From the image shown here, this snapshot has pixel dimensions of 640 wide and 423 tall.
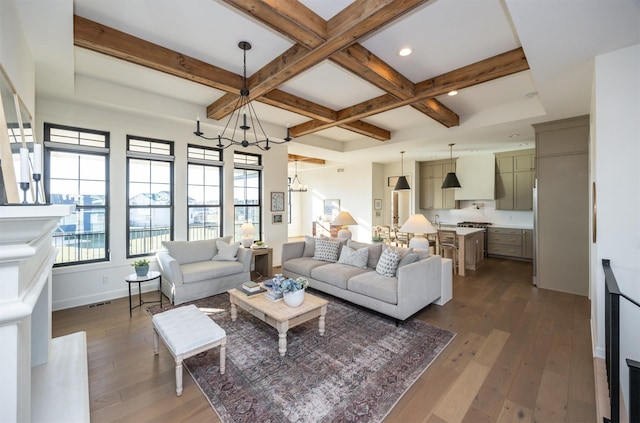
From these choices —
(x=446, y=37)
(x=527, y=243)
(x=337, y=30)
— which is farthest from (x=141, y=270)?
(x=527, y=243)

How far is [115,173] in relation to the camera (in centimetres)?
409

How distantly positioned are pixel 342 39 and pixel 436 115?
2.66m

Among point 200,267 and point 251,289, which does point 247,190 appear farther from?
point 251,289

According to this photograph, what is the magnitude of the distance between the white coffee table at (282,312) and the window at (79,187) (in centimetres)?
253

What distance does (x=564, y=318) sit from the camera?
3.38m

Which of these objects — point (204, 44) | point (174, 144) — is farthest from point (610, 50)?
point (174, 144)

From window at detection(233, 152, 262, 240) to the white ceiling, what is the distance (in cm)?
117

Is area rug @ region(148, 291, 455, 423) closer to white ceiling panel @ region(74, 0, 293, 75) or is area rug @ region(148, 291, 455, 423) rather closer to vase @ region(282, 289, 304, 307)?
vase @ region(282, 289, 304, 307)

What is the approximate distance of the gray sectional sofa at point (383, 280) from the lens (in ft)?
10.4

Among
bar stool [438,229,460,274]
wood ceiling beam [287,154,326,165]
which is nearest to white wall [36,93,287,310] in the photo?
wood ceiling beam [287,154,326,165]

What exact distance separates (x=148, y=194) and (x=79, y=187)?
0.85 m

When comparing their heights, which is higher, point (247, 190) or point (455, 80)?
point (455, 80)

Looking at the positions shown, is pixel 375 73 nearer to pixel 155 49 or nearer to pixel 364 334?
pixel 155 49

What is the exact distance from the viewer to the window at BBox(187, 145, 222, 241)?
4.91 m
